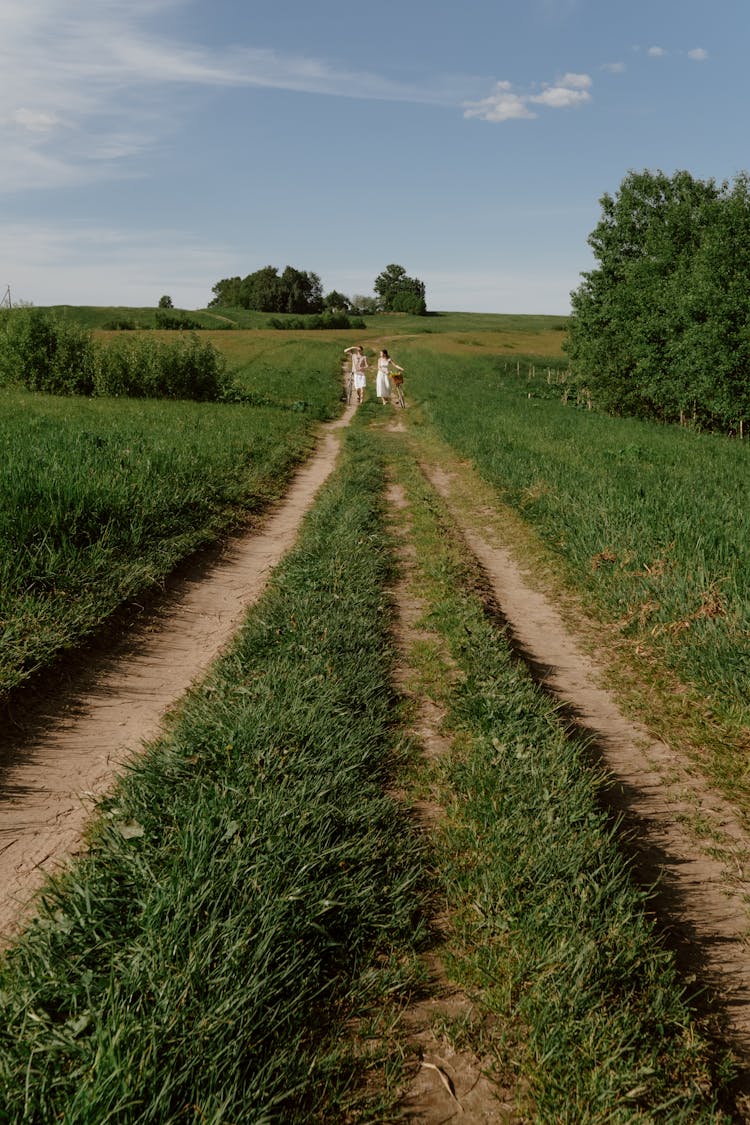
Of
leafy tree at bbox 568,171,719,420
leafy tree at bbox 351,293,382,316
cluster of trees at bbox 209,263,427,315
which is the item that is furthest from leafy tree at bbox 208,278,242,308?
leafy tree at bbox 568,171,719,420

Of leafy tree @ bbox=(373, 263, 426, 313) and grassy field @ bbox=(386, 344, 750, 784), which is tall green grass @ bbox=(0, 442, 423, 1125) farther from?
leafy tree @ bbox=(373, 263, 426, 313)

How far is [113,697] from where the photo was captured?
4719 mm

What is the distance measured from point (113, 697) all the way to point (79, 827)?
151 cm

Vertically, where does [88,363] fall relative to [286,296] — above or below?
below

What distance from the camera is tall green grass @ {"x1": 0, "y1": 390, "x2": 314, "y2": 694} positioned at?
5352 millimetres

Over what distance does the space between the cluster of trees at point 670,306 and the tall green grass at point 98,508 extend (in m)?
19.0

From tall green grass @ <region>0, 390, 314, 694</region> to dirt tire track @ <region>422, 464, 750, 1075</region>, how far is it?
377 cm

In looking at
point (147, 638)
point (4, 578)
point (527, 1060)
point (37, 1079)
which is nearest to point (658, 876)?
point (527, 1060)

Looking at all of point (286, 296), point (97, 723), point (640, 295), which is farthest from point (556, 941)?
point (286, 296)

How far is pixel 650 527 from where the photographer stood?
7773 millimetres

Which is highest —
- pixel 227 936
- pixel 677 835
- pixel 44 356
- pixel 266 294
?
pixel 266 294

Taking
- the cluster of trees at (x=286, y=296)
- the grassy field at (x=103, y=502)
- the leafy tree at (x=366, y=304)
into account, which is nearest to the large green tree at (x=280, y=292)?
the cluster of trees at (x=286, y=296)

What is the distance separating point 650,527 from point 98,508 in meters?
6.08

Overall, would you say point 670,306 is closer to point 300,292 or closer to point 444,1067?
point 444,1067
